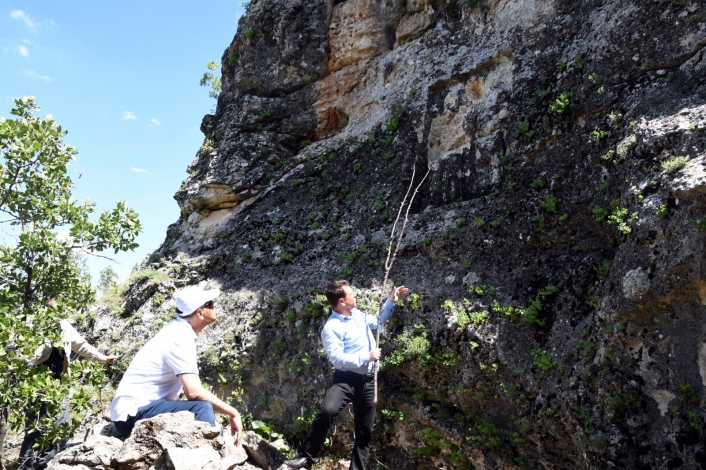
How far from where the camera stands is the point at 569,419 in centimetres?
548

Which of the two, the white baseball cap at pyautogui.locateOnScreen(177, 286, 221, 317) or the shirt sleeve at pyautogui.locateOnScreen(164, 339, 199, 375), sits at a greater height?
the white baseball cap at pyautogui.locateOnScreen(177, 286, 221, 317)

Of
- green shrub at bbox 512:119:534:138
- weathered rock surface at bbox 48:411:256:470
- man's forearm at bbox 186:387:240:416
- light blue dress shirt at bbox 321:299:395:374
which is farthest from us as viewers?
green shrub at bbox 512:119:534:138

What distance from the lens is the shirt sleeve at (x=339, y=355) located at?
5.34 meters

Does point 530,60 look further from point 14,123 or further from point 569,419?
point 14,123

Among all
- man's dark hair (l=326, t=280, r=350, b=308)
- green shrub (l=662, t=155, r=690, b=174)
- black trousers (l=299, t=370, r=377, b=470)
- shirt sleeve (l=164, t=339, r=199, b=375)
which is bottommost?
black trousers (l=299, t=370, r=377, b=470)

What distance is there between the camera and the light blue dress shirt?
537 cm

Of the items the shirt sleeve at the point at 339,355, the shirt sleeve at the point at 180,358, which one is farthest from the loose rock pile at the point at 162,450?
the shirt sleeve at the point at 339,355

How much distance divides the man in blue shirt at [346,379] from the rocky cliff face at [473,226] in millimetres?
1336

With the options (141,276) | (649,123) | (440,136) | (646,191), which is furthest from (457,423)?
(141,276)

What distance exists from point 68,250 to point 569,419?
511 centimetres

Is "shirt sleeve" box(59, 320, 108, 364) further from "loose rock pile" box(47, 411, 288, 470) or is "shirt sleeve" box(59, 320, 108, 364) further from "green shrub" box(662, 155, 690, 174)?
"green shrub" box(662, 155, 690, 174)

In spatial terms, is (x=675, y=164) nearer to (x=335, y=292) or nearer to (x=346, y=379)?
(x=335, y=292)

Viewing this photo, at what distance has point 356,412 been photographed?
5.56 metres

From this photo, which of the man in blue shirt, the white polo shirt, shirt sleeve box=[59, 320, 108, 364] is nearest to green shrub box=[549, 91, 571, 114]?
the man in blue shirt
